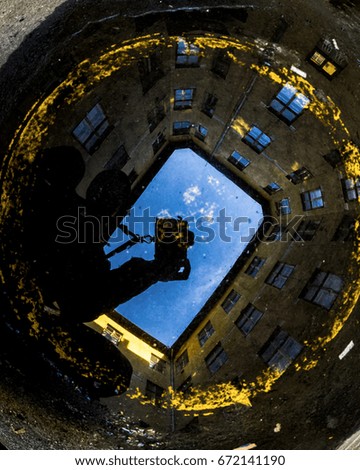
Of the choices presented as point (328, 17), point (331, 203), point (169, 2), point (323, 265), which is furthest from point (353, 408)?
point (169, 2)

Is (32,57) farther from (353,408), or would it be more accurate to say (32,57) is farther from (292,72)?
(353,408)

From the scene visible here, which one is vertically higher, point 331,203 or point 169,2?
point 169,2

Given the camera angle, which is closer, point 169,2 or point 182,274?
point 169,2

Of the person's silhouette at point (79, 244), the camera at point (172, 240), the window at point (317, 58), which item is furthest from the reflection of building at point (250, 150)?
the camera at point (172, 240)

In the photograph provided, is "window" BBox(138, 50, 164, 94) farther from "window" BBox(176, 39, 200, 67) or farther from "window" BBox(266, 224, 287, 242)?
"window" BBox(266, 224, 287, 242)

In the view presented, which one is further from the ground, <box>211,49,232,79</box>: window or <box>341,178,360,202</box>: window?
<box>211,49,232,79</box>: window

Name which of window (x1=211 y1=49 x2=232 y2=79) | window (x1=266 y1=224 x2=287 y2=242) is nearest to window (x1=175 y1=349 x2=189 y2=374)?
window (x1=266 y1=224 x2=287 y2=242)

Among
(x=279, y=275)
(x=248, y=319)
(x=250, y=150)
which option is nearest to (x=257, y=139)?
(x=250, y=150)

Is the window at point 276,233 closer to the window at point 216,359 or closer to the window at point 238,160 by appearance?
the window at point 238,160
